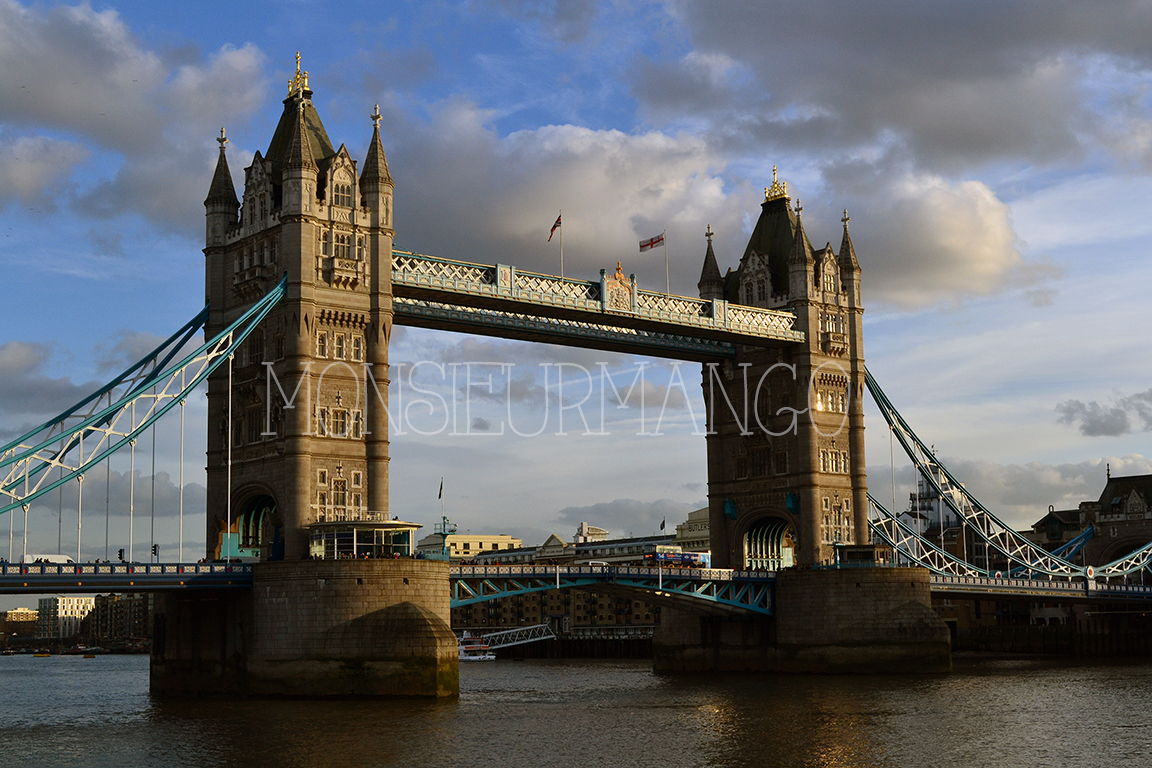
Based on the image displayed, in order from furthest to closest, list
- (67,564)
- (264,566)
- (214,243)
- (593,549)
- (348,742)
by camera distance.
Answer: (593,549) → (214,243) → (264,566) → (67,564) → (348,742)

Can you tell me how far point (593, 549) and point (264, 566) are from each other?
117 m

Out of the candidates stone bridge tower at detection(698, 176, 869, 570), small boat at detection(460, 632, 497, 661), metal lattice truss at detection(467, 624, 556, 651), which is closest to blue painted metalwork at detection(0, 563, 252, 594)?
stone bridge tower at detection(698, 176, 869, 570)

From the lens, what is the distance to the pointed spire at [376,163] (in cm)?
7706

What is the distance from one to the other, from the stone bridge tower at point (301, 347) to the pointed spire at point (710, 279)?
104 feet

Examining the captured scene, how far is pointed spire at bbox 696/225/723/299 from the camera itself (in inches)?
4016

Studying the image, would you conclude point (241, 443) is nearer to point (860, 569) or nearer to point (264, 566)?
point (264, 566)

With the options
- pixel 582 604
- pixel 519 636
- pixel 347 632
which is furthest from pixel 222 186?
pixel 582 604

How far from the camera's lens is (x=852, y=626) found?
87.0 m

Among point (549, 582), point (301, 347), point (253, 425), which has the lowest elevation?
point (549, 582)

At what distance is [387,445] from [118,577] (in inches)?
641

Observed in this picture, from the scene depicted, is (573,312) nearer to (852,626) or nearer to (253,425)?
(253,425)

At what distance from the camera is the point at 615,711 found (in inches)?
2594

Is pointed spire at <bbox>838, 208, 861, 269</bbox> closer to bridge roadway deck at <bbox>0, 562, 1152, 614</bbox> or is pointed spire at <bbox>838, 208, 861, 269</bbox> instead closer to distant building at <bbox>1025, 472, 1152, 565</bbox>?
bridge roadway deck at <bbox>0, 562, 1152, 614</bbox>

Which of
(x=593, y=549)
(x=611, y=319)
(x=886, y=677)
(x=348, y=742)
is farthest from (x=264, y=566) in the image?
(x=593, y=549)
